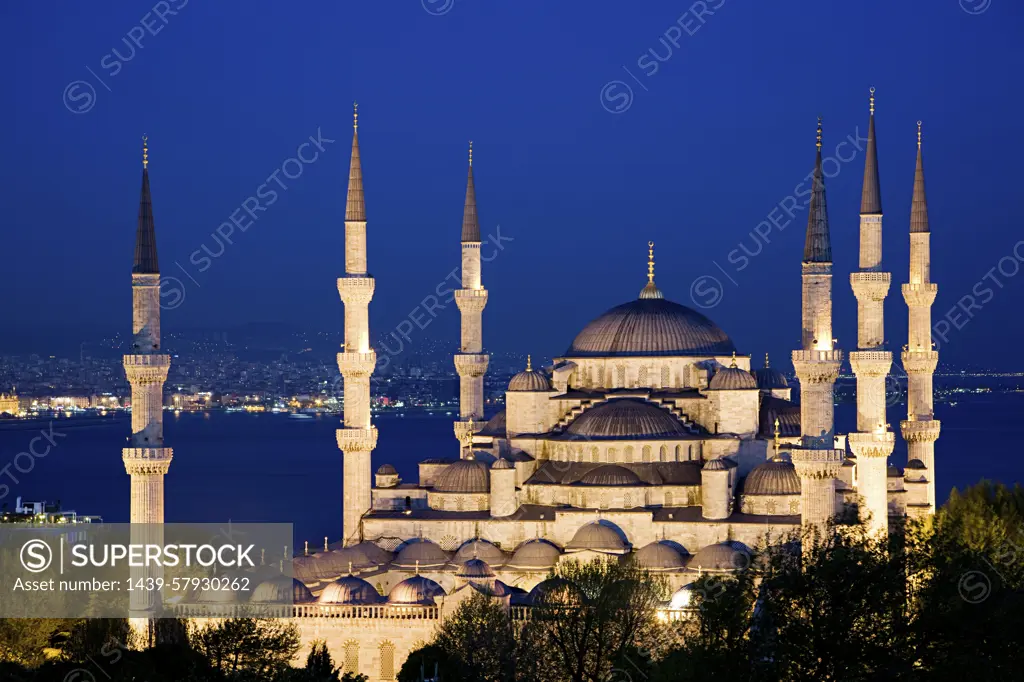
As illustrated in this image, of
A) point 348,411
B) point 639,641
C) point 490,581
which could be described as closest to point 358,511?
point 348,411

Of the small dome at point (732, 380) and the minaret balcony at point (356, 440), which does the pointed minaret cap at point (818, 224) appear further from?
the minaret balcony at point (356, 440)

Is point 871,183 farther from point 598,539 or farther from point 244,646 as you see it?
point 244,646

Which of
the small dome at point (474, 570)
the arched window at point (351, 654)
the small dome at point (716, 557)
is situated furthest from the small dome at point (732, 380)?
the arched window at point (351, 654)

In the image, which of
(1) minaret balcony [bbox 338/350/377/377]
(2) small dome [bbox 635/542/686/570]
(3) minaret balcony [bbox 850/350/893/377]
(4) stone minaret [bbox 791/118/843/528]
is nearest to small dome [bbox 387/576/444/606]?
(2) small dome [bbox 635/542/686/570]

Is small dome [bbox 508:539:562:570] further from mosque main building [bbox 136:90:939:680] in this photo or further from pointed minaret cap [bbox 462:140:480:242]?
pointed minaret cap [bbox 462:140:480:242]

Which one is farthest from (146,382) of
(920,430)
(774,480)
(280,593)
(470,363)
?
(920,430)

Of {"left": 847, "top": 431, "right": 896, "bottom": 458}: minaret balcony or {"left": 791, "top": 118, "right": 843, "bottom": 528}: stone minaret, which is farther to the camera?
{"left": 847, "top": 431, "right": 896, "bottom": 458}: minaret balcony
